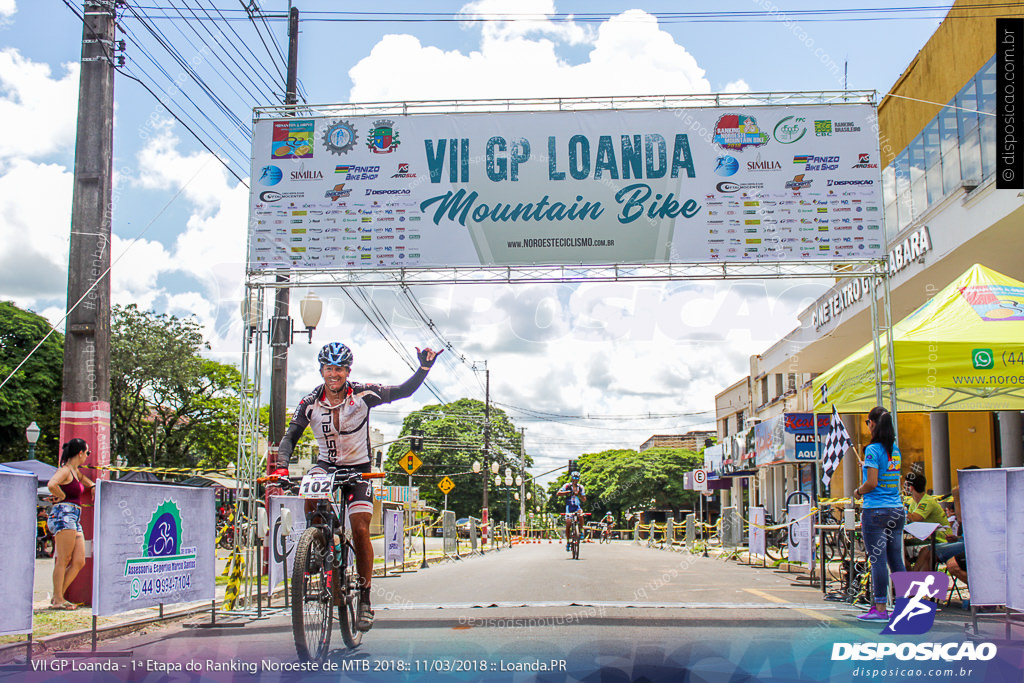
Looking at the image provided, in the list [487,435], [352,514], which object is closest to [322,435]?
[352,514]

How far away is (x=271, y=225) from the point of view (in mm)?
9945

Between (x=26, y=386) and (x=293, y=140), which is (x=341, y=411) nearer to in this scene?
(x=293, y=140)

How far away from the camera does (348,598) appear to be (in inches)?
238

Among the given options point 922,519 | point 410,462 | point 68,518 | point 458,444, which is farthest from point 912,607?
point 458,444

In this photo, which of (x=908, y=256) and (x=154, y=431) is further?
(x=154, y=431)

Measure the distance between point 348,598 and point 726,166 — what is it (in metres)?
6.58

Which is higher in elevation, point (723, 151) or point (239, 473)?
point (723, 151)

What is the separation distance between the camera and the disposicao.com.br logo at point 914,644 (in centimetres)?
570

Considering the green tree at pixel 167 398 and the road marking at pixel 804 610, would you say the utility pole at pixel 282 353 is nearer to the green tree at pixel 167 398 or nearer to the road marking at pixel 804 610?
the road marking at pixel 804 610

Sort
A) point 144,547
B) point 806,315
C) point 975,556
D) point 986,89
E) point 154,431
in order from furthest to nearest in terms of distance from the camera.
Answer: point 154,431
point 806,315
point 986,89
point 144,547
point 975,556

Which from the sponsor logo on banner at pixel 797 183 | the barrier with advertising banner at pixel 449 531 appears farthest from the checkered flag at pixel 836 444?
the barrier with advertising banner at pixel 449 531

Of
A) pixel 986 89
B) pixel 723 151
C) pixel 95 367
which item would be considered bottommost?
pixel 95 367

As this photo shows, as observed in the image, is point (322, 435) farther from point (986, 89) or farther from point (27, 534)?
point (986, 89)

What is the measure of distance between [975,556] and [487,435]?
143 feet
